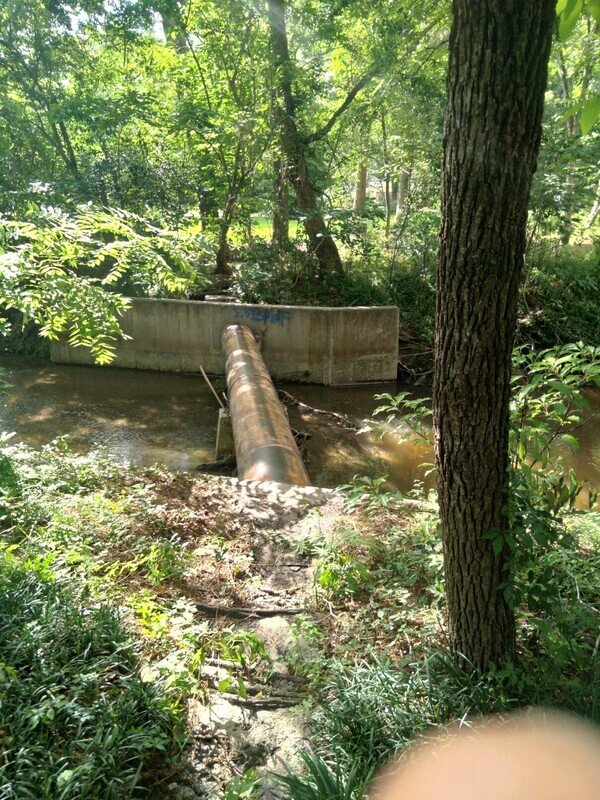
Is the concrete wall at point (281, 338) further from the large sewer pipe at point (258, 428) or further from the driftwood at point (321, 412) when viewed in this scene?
the large sewer pipe at point (258, 428)

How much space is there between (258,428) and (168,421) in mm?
4178

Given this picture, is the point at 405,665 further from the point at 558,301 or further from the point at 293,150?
the point at 293,150

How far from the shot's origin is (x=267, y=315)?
11.7 meters

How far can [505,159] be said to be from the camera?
1.94 metres

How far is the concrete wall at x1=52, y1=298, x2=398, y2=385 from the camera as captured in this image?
11586 millimetres

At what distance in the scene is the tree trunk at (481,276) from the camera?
1887mm

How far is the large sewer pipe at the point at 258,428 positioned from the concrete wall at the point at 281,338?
2014mm

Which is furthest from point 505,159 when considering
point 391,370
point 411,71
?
point 391,370

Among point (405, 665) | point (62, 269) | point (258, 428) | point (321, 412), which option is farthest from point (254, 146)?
point (405, 665)

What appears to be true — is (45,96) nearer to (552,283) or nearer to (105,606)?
(552,283)

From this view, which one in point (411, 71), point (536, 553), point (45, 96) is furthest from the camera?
point (45, 96)

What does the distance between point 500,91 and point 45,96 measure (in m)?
14.0

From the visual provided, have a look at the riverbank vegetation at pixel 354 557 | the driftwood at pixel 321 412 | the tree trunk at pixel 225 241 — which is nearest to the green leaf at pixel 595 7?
the riverbank vegetation at pixel 354 557

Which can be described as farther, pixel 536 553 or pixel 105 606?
pixel 536 553
